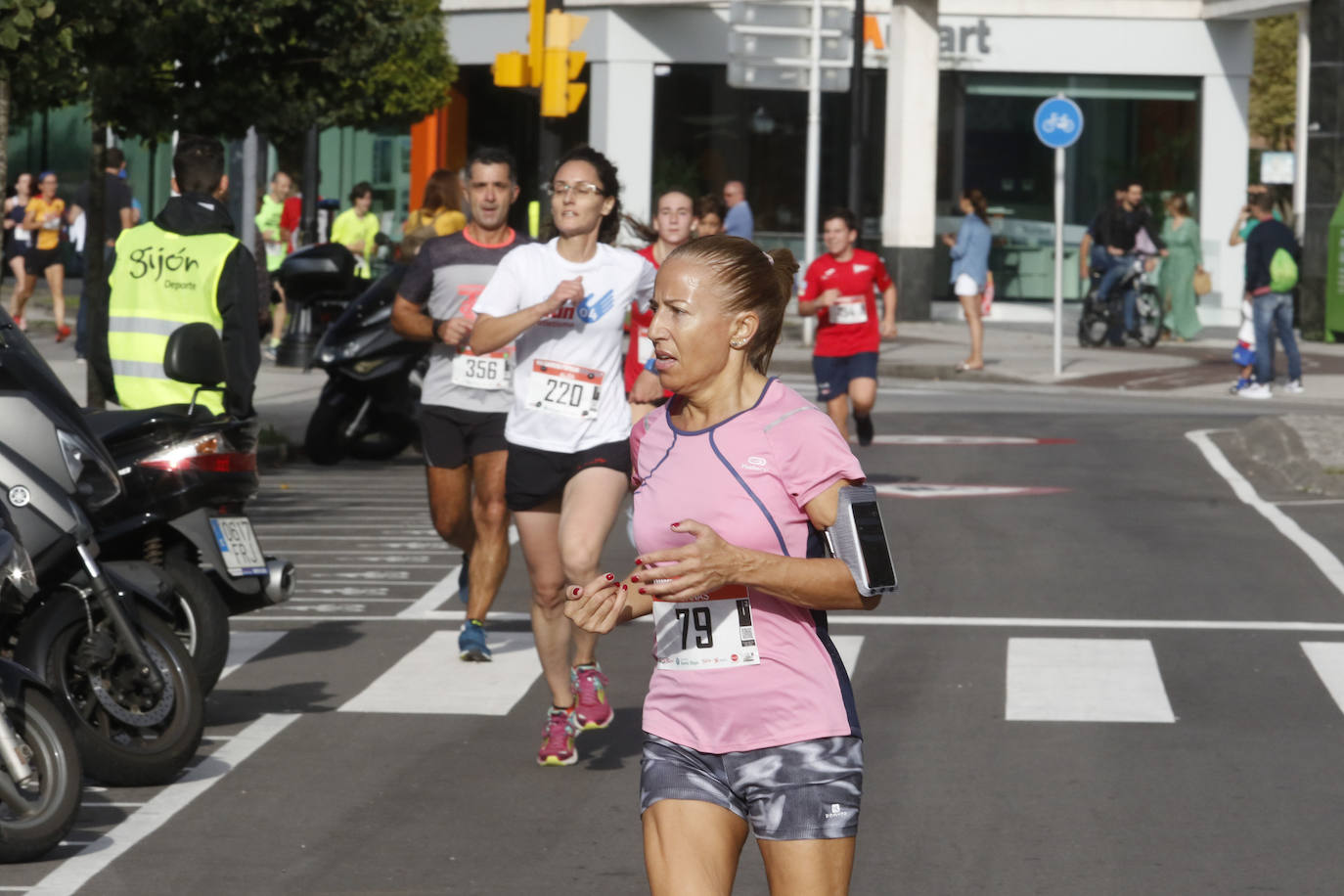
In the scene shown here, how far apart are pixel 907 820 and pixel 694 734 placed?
2605 millimetres

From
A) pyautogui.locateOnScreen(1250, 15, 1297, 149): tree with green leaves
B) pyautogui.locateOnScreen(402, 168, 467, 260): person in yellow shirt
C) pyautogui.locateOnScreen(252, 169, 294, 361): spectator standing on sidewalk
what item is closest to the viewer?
pyautogui.locateOnScreen(402, 168, 467, 260): person in yellow shirt

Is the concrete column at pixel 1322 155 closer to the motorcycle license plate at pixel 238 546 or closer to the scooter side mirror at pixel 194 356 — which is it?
the motorcycle license plate at pixel 238 546

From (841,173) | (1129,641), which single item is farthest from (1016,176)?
(1129,641)

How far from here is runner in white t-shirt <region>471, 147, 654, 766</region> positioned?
7301 millimetres

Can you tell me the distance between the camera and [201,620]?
24.7ft

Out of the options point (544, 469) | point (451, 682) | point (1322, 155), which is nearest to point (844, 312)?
point (451, 682)

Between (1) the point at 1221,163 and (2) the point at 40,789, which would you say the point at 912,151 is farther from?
(2) the point at 40,789

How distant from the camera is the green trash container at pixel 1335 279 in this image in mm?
29109

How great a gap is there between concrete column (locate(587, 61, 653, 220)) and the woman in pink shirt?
31.5 m

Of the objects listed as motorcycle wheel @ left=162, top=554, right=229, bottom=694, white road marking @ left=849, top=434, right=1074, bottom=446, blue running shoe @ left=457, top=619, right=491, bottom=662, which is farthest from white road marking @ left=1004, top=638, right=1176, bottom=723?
white road marking @ left=849, top=434, right=1074, bottom=446

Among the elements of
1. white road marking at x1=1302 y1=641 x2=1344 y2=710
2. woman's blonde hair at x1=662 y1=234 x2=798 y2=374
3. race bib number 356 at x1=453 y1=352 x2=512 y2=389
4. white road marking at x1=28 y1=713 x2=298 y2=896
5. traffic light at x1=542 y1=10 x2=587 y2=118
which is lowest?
white road marking at x1=28 y1=713 x2=298 y2=896

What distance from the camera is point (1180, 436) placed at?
18.5 m

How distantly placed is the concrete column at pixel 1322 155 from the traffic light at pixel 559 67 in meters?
15.3

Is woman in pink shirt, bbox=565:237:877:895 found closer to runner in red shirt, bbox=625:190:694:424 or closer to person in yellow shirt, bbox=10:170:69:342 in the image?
runner in red shirt, bbox=625:190:694:424
